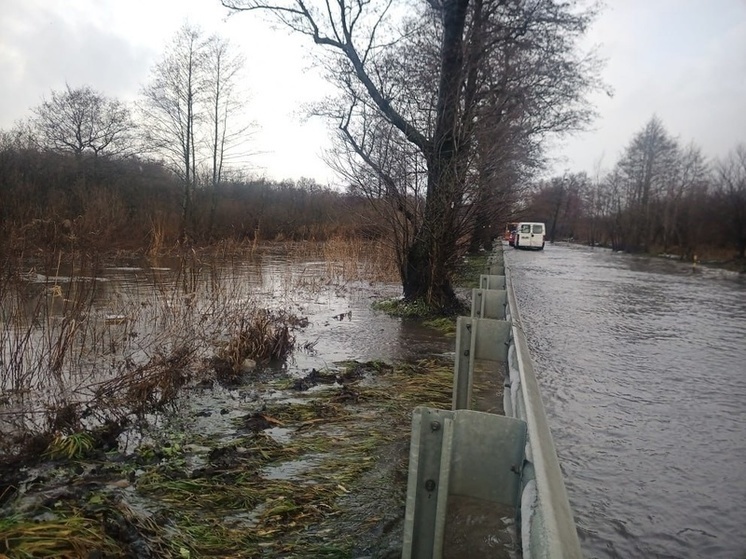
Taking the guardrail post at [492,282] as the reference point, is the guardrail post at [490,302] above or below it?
below

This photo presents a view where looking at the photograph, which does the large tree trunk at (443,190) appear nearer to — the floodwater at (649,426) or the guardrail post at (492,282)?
the floodwater at (649,426)

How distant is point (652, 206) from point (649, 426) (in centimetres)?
4725

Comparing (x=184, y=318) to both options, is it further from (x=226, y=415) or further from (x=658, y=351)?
(x=658, y=351)

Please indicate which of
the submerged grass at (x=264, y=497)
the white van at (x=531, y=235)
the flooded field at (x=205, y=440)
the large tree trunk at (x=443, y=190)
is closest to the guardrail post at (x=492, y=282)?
the flooded field at (x=205, y=440)

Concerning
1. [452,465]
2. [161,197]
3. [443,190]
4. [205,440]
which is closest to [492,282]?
[443,190]

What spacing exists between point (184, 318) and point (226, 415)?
8.49ft

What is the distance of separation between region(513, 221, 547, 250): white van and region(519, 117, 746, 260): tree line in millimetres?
1757

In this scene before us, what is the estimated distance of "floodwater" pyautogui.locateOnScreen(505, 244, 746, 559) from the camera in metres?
3.06

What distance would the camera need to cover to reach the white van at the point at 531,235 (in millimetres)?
49062

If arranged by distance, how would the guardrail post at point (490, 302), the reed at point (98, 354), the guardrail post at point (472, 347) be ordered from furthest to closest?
1. the guardrail post at point (490, 302)
2. the reed at point (98, 354)
3. the guardrail post at point (472, 347)

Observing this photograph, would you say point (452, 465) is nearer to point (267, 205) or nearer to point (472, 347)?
point (472, 347)

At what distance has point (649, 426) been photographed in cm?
468

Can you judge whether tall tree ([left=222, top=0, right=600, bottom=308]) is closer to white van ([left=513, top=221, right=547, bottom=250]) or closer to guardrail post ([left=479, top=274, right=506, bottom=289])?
guardrail post ([left=479, top=274, right=506, bottom=289])

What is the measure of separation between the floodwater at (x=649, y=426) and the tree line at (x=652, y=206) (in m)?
9.36
